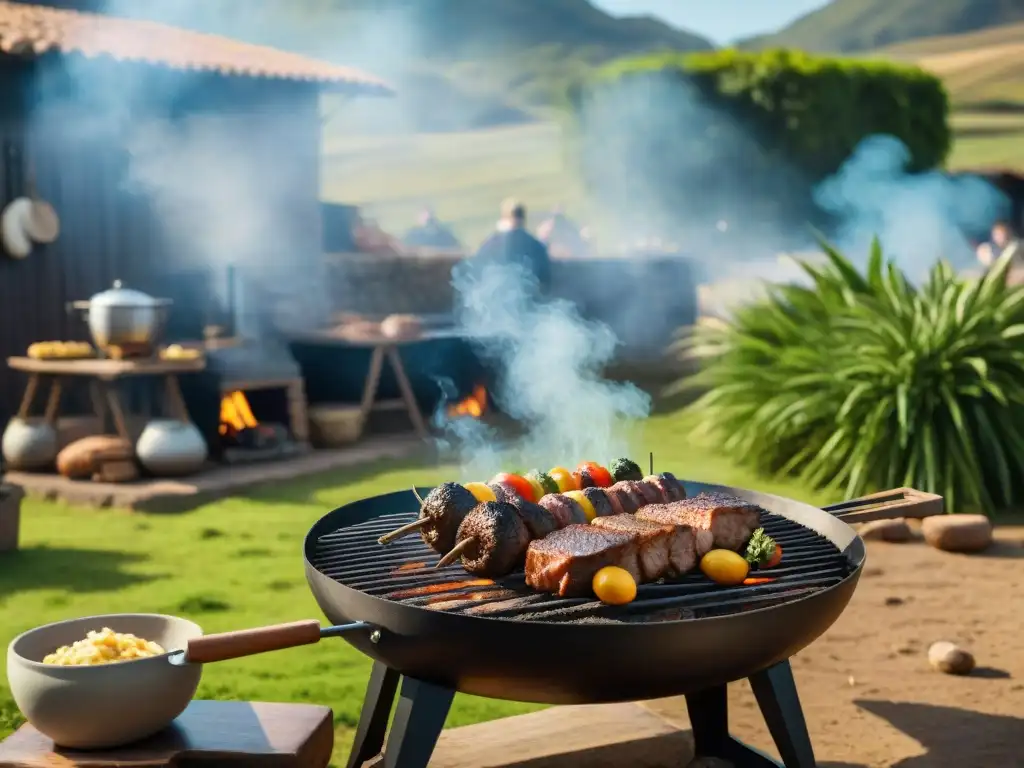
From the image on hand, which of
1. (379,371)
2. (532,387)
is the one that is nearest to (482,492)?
(379,371)

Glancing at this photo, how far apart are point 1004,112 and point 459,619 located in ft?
113

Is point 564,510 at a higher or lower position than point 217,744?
higher

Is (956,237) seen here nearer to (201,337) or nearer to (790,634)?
(201,337)

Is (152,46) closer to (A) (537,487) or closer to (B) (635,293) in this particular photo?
(B) (635,293)

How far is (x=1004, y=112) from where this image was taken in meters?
32.8

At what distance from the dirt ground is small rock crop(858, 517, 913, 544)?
0.37 metres

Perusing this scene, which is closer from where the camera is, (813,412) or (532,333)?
(813,412)

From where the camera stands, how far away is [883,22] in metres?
40.4

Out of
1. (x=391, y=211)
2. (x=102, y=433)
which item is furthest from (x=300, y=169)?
(x=391, y=211)

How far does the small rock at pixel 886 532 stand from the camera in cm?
719

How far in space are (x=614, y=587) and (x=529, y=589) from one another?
290 mm

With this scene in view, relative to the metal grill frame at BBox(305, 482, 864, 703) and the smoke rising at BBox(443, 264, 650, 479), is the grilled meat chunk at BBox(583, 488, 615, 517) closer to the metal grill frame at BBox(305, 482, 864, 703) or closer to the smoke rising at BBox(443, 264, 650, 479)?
the metal grill frame at BBox(305, 482, 864, 703)

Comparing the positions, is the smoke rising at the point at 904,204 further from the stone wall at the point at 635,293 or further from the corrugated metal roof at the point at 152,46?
the corrugated metal roof at the point at 152,46

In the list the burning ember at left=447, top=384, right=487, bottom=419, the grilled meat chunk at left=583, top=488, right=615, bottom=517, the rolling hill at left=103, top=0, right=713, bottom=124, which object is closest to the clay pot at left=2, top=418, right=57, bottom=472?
the burning ember at left=447, top=384, right=487, bottom=419
